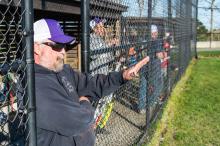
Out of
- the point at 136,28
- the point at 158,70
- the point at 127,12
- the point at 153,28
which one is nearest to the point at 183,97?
the point at 158,70

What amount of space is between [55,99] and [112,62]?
2099 millimetres

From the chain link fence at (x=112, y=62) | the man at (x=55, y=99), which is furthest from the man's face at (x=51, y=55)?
the chain link fence at (x=112, y=62)

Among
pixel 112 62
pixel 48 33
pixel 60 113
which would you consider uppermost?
pixel 48 33

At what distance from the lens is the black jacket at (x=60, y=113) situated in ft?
8.83

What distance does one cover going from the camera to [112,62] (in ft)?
15.7

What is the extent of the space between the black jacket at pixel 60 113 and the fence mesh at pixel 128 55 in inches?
35.5

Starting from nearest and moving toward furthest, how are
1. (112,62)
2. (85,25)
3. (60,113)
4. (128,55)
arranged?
1. (60,113)
2. (85,25)
3. (112,62)
4. (128,55)

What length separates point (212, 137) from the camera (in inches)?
274

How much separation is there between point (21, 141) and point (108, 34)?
194cm

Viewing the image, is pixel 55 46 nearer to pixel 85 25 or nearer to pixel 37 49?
pixel 37 49

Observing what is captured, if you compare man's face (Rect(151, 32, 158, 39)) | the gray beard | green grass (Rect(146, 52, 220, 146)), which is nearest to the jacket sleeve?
the gray beard

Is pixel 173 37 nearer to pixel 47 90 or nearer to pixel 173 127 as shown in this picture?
pixel 173 127

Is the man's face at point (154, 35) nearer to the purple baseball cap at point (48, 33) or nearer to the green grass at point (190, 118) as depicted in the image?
the green grass at point (190, 118)

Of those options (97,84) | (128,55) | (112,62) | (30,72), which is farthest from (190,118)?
(30,72)
